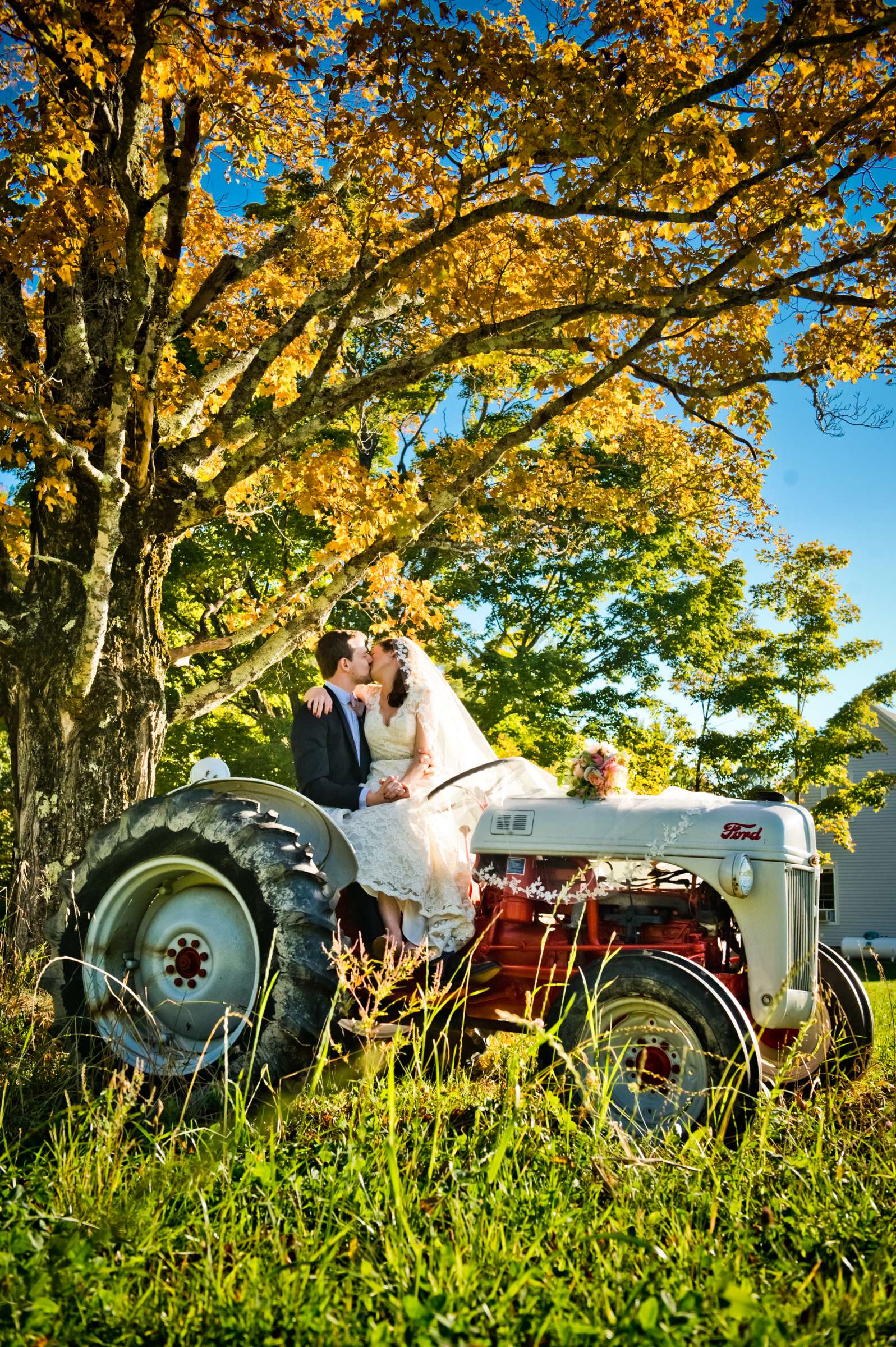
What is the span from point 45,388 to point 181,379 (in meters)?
2.12

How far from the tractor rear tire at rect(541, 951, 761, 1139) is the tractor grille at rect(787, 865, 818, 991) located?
0.62m

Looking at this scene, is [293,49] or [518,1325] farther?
[293,49]

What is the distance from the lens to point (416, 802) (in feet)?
14.0

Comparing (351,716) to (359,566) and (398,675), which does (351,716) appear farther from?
(359,566)

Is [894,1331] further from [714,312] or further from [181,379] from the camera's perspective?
[181,379]

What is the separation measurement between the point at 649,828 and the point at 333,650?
6.40 ft

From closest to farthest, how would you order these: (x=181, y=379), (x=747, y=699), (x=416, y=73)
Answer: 1. (x=416, y=73)
2. (x=181, y=379)
3. (x=747, y=699)

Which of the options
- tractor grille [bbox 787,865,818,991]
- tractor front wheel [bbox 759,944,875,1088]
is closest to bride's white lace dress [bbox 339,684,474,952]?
tractor grille [bbox 787,865,818,991]

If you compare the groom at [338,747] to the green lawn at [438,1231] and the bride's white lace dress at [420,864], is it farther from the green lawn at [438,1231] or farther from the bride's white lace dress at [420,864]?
the green lawn at [438,1231]

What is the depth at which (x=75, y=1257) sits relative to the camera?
1945 mm

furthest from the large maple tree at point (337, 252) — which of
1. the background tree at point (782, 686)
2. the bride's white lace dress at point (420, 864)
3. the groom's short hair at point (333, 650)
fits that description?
the background tree at point (782, 686)

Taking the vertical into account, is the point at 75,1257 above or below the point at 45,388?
below

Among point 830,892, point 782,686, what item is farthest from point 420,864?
point 830,892

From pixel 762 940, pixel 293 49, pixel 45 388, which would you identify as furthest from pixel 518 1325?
pixel 45 388
